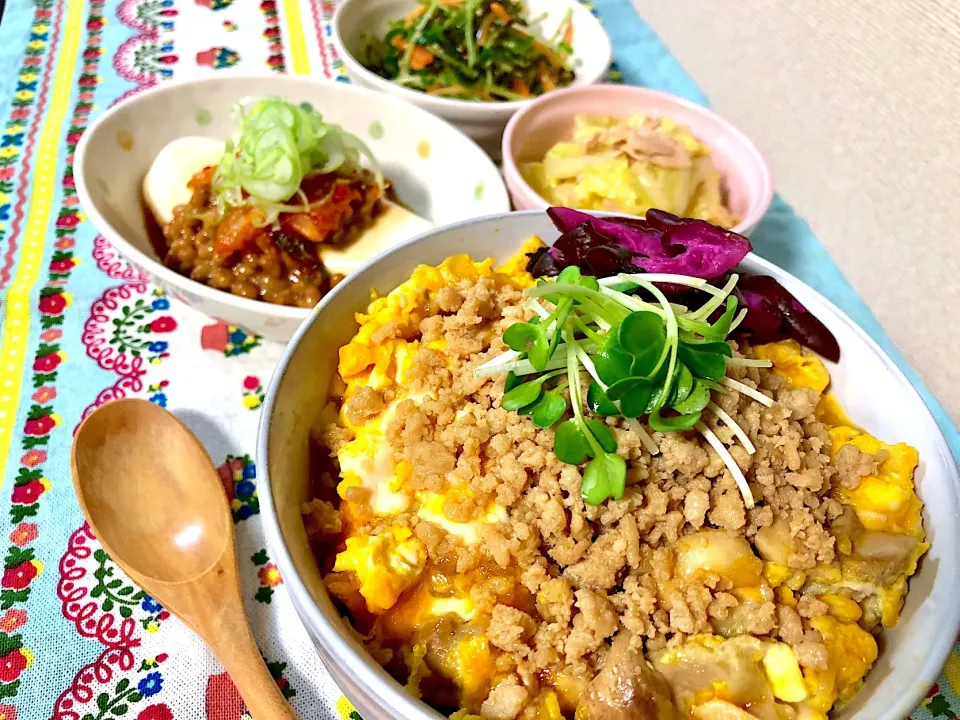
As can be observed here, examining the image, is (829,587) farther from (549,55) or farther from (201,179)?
(549,55)

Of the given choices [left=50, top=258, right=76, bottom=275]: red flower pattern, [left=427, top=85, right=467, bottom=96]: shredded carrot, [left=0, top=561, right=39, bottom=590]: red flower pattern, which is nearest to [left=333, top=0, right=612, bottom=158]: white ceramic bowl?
[left=427, top=85, right=467, bottom=96]: shredded carrot

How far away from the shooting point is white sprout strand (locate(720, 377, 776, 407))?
0.97 m

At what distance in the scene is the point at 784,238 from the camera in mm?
1954

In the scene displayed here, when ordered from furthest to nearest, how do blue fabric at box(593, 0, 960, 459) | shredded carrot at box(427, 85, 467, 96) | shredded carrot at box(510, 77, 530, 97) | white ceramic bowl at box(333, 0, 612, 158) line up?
shredded carrot at box(510, 77, 530, 97), shredded carrot at box(427, 85, 467, 96), white ceramic bowl at box(333, 0, 612, 158), blue fabric at box(593, 0, 960, 459)

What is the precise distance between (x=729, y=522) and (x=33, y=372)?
1410 mm

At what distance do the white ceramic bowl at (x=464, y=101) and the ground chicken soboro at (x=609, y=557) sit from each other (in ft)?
3.42

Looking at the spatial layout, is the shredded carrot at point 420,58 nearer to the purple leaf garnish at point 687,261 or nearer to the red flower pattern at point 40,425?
the purple leaf garnish at point 687,261

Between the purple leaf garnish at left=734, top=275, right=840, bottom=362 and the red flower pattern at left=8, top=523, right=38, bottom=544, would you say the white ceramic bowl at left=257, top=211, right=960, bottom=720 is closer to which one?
the purple leaf garnish at left=734, top=275, right=840, bottom=362

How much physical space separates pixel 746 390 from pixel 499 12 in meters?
1.68

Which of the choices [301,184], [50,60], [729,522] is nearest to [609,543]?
[729,522]

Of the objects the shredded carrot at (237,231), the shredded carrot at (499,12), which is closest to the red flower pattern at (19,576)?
the shredded carrot at (237,231)

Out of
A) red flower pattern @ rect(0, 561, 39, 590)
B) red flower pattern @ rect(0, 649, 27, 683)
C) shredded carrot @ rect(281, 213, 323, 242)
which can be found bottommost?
red flower pattern @ rect(0, 561, 39, 590)

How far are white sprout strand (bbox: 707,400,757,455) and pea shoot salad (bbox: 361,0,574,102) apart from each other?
143 cm


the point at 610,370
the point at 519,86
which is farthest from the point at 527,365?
the point at 519,86
